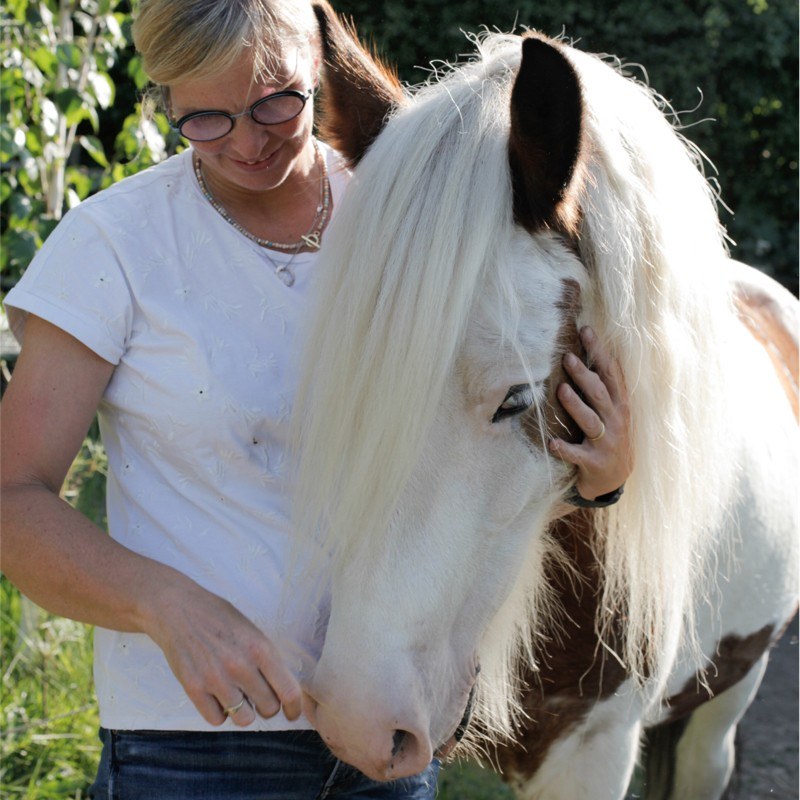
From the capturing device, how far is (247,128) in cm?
139

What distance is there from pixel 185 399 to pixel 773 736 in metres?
3.09

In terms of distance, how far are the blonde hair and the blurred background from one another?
384 millimetres

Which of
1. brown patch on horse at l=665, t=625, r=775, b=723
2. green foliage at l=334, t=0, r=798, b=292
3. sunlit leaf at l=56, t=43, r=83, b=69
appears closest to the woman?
brown patch on horse at l=665, t=625, r=775, b=723

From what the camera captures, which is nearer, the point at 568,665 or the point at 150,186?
the point at 150,186

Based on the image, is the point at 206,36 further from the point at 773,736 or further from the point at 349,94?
the point at 773,736

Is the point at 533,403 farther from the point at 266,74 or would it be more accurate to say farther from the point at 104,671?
the point at 104,671

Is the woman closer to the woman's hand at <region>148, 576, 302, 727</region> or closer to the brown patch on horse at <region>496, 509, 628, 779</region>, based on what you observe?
the woman's hand at <region>148, 576, 302, 727</region>

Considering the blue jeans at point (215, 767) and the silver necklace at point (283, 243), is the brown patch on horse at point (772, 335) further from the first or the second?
the blue jeans at point (215, 767)

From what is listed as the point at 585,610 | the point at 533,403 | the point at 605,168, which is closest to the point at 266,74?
the point at 605,168

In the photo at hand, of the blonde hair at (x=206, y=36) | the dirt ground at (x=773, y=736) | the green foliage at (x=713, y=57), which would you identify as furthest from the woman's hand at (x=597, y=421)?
the green foliage at (x=713, y=57)

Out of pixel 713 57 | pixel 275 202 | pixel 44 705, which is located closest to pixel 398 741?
pixel 275 202

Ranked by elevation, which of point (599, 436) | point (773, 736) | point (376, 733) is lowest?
point (773, 736)

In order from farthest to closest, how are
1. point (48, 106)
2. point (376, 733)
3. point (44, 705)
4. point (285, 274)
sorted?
point (44, 705) < point (48, 106) < point (285, 274) < point (376, 733)

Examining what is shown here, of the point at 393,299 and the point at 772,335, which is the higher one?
the point at 393,299
